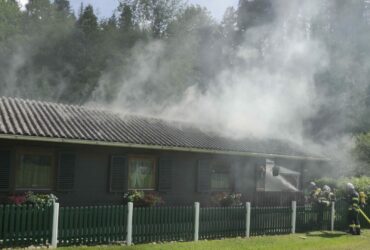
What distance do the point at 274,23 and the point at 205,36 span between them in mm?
12826

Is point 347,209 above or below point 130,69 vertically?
below

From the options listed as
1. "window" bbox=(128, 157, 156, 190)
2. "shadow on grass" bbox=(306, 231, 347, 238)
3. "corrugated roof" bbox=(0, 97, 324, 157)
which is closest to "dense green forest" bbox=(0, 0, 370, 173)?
"corrugated roof" bbox=(0, 97, 324, 157)

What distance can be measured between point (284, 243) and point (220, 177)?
526 cm

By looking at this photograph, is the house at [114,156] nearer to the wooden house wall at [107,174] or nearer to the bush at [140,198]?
the wooden house wall at [107,174]

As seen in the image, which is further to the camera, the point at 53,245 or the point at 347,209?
the point at 347,209

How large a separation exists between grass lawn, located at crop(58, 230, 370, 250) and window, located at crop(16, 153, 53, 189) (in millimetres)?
3200

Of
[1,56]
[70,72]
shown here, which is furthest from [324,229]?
[1,56]

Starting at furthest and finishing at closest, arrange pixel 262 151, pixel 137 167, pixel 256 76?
1. pixel 256 76
2. pixel 262 151
3. pixel 137 167

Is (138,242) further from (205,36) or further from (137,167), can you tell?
(205,36)

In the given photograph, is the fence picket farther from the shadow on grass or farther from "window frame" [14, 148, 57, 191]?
"window frame" [14, 148, 57, 191]

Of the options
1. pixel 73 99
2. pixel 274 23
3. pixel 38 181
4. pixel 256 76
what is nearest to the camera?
pixel 38 181

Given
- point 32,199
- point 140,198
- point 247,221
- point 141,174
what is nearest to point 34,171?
point 32,199

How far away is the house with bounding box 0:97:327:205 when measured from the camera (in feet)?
46.1

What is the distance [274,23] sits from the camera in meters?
34.4
